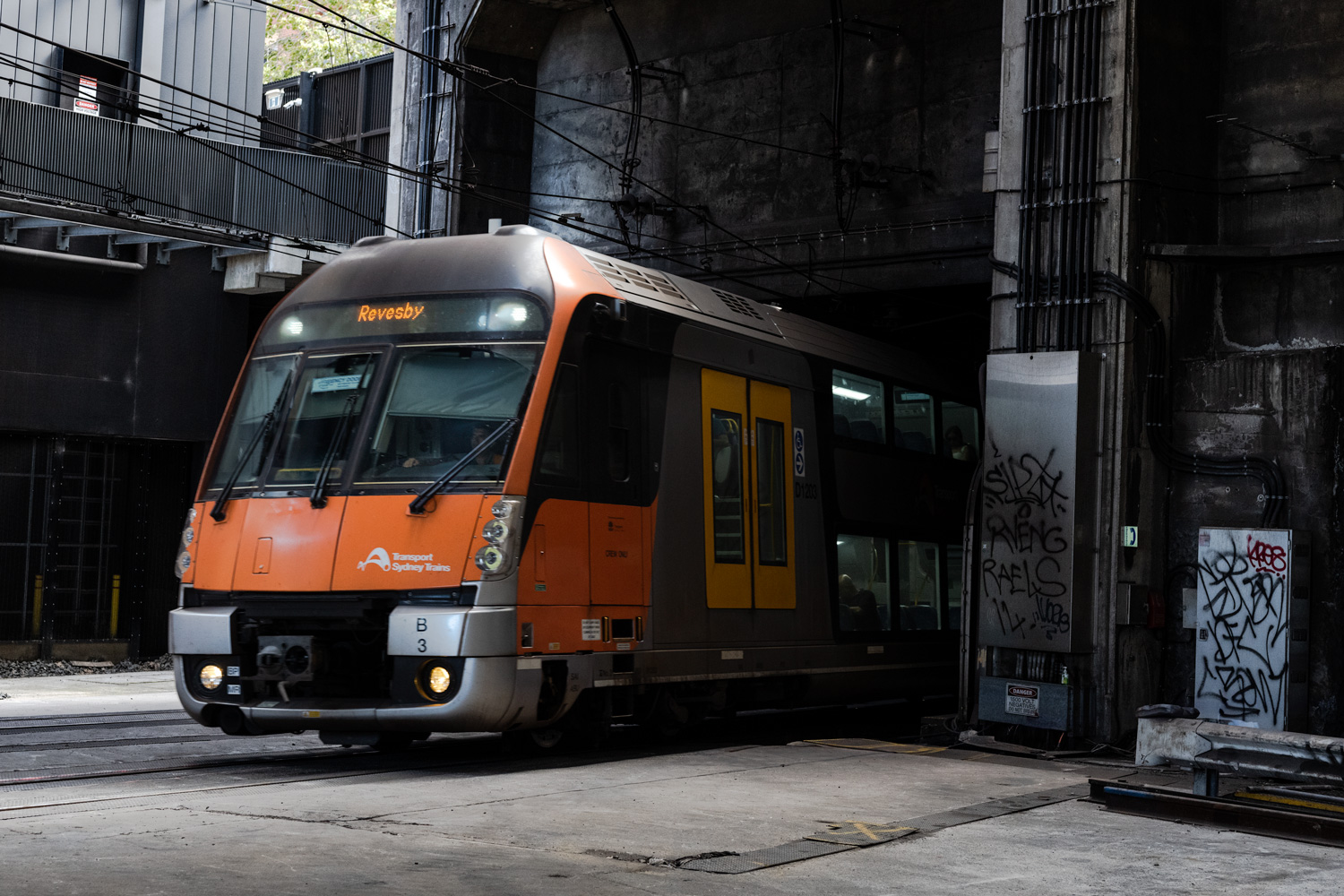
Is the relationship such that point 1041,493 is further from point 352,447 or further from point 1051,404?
point 352,447

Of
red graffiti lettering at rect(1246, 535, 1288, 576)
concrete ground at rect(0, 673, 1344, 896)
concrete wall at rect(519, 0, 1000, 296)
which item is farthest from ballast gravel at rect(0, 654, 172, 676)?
red graffiti lettering at rect(1246, 535, 1288, 576)

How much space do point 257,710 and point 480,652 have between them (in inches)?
64.8

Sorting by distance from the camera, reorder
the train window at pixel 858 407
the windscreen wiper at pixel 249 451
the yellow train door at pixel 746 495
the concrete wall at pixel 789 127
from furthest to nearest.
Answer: the concrete wall at pixel 789 127, the train window at pixel 858 407, the yellow train door at pixel 746 495, the windscreen wiper at pixel 249 451

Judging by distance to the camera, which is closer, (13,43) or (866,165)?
(866,165)

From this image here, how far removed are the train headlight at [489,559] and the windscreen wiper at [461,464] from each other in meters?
0.50

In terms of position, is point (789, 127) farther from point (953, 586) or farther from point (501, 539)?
point (501, 539)

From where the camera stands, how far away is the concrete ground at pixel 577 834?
21.4 ft

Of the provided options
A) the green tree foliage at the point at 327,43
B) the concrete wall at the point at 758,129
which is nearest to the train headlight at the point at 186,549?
the concrete wall at the point at 758,129

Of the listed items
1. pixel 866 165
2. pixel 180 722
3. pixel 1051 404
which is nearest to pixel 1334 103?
pixel 1051 404

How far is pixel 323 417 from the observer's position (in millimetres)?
10773

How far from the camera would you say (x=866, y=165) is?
17.7 m

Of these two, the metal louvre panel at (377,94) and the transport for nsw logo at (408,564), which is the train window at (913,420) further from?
the metal louvre panel at (377,94)

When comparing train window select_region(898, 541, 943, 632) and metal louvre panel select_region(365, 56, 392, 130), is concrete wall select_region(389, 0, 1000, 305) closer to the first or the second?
train window select_region(898, 541, 943, 632)

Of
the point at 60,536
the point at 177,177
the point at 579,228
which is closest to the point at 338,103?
the point at 177,177
